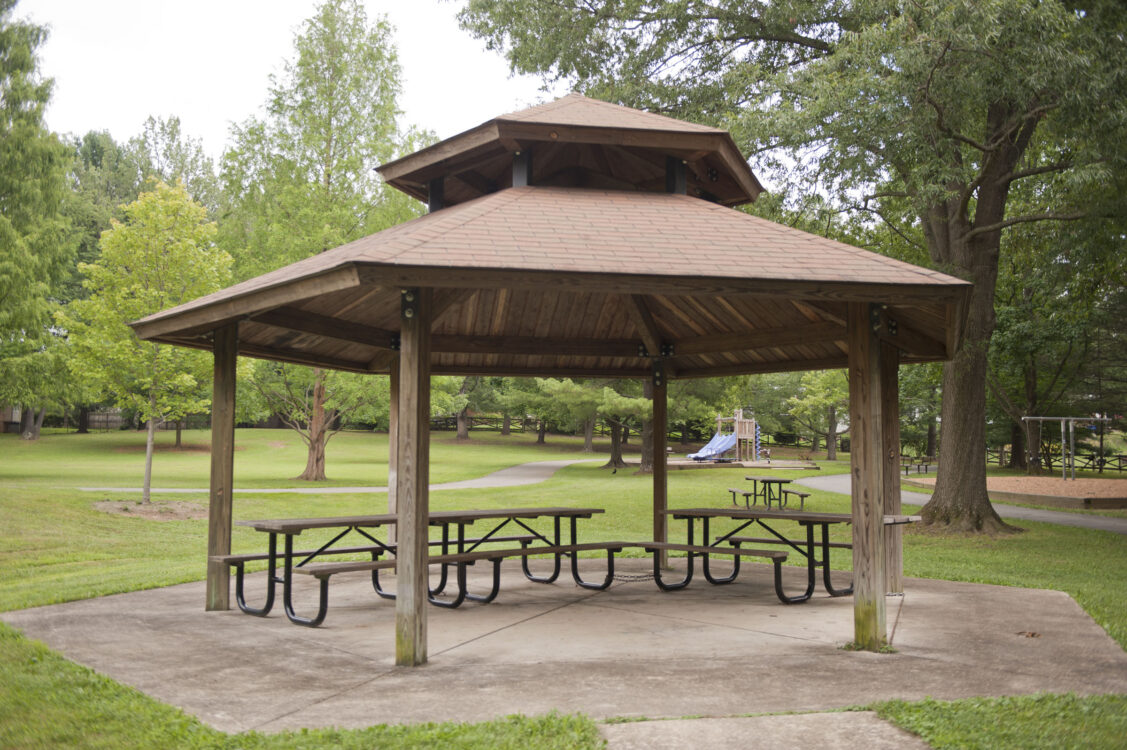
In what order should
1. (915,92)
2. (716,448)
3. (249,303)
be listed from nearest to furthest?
(249,303), (915,92), (716,448)

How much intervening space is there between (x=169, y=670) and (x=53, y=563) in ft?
28.2

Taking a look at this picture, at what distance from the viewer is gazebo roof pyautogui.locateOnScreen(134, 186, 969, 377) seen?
5.89 m

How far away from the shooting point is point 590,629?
7.15 m

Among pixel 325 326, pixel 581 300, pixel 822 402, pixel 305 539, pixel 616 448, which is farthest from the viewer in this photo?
pixel 822 402

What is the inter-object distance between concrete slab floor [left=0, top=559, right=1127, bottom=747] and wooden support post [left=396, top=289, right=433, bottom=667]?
9.7 inches

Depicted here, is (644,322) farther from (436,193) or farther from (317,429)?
(317,429)

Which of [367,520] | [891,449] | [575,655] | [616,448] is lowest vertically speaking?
[575,655]

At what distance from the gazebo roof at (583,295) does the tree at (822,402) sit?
35.2 m

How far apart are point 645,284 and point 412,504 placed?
213 cm

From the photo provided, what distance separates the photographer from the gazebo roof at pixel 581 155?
26.0ft

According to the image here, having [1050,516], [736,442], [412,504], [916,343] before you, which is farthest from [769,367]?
[736,442]

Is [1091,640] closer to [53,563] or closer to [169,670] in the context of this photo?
[169,670]

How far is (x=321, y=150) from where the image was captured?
25.2m

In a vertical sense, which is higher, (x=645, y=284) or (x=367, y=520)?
(x=645, y=284)
